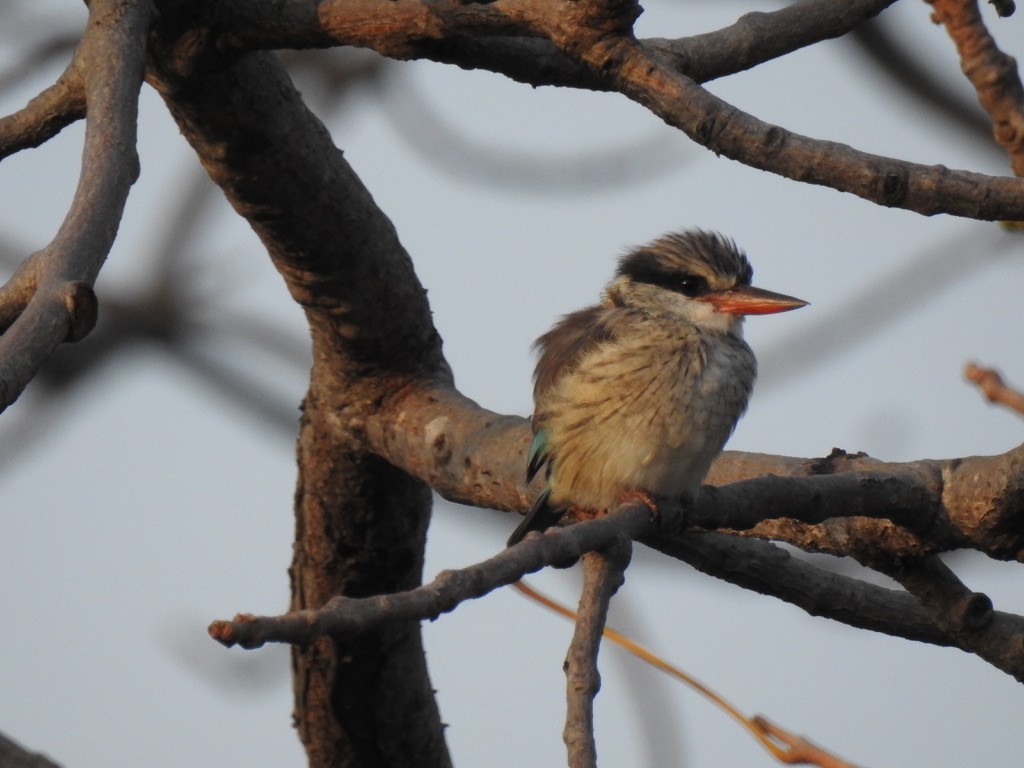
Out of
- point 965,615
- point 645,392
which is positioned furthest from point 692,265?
point 965,615

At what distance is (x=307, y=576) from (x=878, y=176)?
7.32 ft

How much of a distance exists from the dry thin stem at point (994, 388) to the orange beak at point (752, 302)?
207 cm

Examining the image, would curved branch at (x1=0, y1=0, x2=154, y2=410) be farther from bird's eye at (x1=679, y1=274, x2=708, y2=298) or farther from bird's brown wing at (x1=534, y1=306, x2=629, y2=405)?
bird's eye at (x1=679, y1=274, x2=708, y2=298)

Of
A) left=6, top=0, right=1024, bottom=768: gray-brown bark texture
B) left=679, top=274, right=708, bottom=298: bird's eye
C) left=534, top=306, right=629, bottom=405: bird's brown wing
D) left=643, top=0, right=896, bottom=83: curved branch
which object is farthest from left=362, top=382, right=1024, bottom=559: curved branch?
left=643, top=0, right=896, bottom=83: curved branch

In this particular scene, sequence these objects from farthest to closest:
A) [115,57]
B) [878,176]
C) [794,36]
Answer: [794,36]
[115,57]
[878,176]

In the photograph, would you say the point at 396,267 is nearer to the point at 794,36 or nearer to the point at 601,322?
the point at 601,322

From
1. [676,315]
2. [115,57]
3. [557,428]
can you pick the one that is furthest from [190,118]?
[676,315]

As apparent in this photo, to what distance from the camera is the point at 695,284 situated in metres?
3.70

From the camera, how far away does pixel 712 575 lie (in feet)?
9.28

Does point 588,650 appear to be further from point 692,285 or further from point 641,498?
point 692,285

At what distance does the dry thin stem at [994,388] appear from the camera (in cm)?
142

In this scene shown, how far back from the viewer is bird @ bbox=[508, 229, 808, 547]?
3150mm

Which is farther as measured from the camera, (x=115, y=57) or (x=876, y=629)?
(x=876, y=629)

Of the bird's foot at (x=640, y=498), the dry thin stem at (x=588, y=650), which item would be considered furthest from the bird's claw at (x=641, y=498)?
the dry thin stem at (x=588, y=650)
